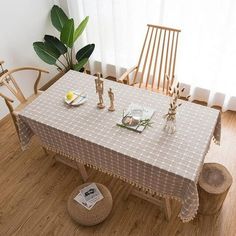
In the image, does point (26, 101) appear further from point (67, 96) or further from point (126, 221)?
point (126, 221)

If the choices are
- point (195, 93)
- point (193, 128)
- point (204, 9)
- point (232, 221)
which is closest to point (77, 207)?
point (193, 128)

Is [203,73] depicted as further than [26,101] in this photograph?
Yes

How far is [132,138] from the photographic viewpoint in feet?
6.07

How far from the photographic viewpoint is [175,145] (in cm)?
179

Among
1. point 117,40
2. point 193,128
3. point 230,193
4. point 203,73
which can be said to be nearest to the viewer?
point 193,128

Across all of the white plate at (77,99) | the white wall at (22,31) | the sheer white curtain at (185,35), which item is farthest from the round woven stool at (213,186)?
the white wall at (22,31)

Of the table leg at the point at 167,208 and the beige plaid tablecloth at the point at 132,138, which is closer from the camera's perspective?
the beige plaid tablecloth at the point at 132,138

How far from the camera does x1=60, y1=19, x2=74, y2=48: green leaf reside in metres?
3.04

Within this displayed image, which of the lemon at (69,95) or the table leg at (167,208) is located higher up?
the lemon at (69,95)

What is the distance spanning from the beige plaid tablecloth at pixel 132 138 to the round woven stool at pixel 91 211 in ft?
1.14

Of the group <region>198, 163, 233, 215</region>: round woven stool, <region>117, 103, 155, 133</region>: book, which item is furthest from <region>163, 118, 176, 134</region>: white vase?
<region>198, 163, 233, 215</region>: round woven stool

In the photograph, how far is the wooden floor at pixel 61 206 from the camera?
215 centimetres

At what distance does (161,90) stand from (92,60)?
4.10 ft

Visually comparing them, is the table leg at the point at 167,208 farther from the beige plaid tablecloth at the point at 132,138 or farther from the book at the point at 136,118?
the book at the point at 136,118
